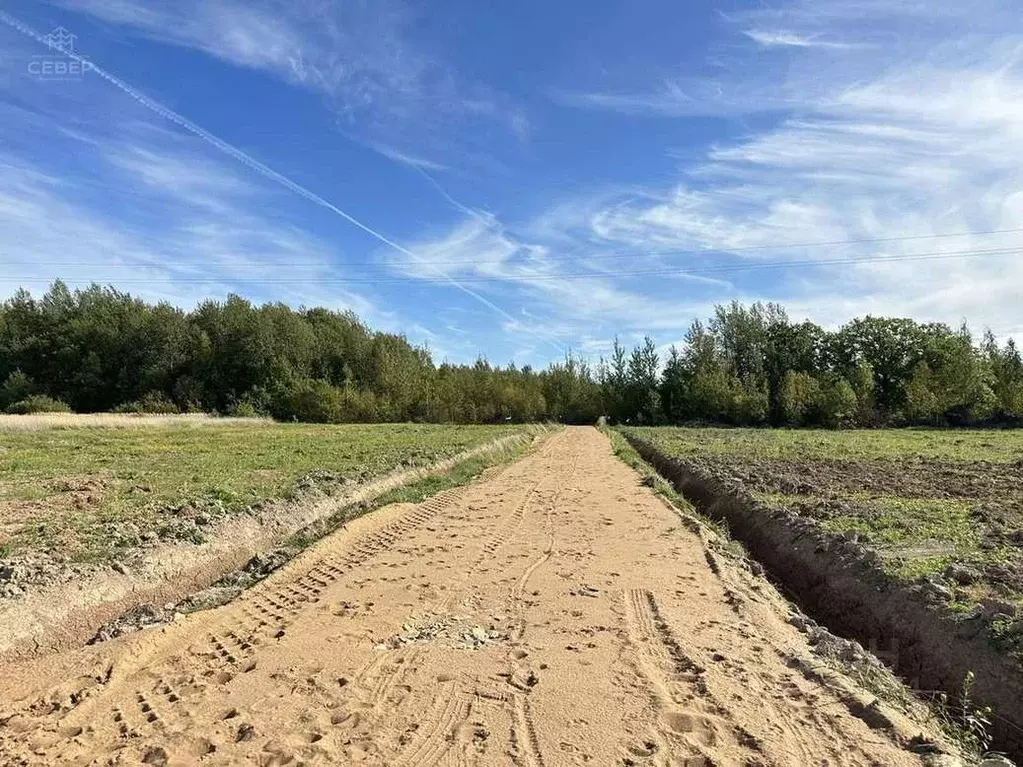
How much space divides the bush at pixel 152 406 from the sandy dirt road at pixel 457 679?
6964 centimetres

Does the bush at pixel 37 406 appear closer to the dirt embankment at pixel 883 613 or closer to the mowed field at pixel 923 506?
the mowed field at pixel 923 506

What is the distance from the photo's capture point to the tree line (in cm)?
6762

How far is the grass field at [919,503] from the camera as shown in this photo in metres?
7.48

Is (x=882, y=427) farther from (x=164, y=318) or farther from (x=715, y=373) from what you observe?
(x=164, y=318)

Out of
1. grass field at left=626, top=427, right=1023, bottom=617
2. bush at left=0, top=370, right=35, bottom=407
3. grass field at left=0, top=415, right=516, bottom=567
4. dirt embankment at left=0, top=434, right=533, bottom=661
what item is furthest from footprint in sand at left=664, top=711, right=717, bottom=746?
bush at left=0, top=370, right=35, bottom=407

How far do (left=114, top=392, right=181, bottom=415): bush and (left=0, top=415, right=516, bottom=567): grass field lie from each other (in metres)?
42.7

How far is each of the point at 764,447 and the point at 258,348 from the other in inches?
2346

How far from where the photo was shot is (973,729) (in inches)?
197

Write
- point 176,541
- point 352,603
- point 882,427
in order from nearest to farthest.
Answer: point 352,603 < point 176,541 < point 882,427

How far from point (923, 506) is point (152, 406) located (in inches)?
2936

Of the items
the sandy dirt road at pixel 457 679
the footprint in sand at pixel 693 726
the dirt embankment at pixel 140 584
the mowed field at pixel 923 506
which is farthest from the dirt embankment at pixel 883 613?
the dirt embankment at pixel 140 584

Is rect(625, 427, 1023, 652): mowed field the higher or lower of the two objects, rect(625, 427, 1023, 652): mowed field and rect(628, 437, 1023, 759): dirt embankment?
the higher

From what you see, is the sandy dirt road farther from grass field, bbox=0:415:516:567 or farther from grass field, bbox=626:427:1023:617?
grass field, bbox=0:415:516:567

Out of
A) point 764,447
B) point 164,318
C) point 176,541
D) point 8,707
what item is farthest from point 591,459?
point 164,318
